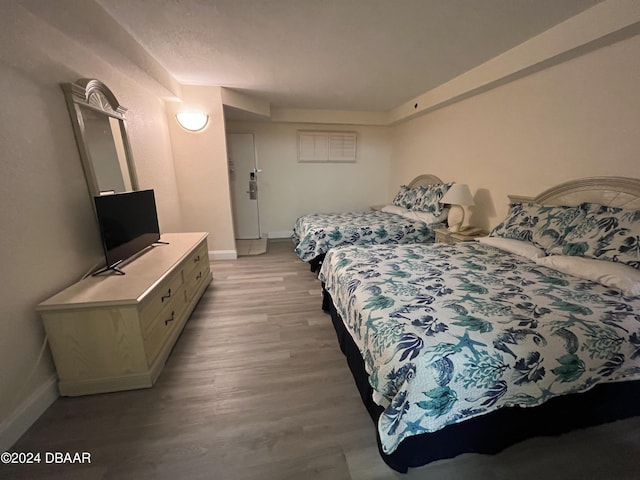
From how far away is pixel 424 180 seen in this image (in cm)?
417

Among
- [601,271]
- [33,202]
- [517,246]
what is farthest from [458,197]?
[33,202]

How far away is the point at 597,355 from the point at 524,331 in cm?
33

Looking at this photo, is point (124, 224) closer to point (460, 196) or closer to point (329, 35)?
point (329, 35)

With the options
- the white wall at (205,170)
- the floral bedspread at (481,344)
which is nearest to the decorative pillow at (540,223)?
the floral bedspread at (481,344)

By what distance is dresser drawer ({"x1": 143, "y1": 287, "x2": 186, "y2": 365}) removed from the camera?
1681 mm

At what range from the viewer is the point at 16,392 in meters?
1.34

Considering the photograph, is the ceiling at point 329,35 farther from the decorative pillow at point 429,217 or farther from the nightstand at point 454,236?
the nightstand at point 454,236

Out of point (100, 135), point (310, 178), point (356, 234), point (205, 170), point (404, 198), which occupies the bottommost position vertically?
point (356, 234)

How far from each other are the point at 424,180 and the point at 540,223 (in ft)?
7.24

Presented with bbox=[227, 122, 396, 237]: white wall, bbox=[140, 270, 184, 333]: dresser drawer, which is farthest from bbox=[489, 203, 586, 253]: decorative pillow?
bbox=[140, 270, 184, 333]: dresser drawer

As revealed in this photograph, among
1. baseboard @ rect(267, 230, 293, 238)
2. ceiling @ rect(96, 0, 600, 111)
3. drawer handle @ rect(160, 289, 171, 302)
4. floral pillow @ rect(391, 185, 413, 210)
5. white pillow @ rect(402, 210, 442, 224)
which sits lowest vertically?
baseboard @ rect(267, 230, 293, 238)

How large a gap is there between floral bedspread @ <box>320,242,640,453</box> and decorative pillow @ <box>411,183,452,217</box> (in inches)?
78.0

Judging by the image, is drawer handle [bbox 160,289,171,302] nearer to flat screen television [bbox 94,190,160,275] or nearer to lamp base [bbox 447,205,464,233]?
flat screen television [bbox 94,190,160,275]

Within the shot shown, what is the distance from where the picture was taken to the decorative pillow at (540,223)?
6.40 ft
